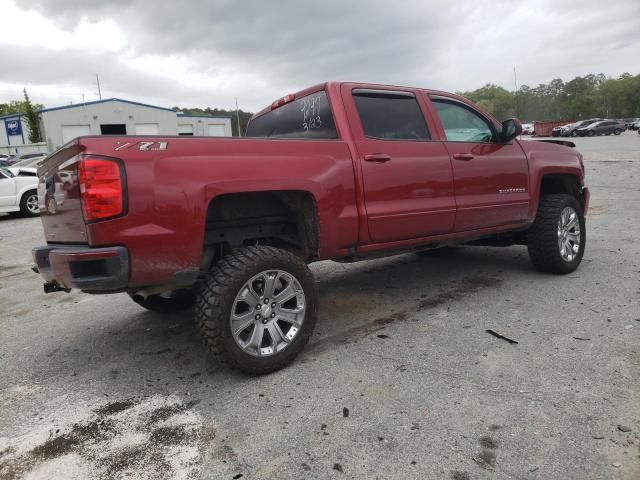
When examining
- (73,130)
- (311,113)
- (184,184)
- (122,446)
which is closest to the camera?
(122,446)

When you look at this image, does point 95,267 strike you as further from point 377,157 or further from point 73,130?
point 73,130

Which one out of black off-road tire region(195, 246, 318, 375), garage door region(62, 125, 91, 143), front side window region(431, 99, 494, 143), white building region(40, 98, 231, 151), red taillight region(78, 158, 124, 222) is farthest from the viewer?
garage door region(62, 125, 91, 143)

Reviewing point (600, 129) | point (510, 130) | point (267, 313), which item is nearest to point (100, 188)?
point (267, 313)

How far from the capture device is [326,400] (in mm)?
2561

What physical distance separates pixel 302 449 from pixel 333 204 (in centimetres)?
160

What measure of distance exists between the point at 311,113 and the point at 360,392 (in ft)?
7.13

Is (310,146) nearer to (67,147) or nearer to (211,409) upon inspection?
(67,147)

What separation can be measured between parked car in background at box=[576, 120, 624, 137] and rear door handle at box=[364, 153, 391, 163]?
4655 centimetres

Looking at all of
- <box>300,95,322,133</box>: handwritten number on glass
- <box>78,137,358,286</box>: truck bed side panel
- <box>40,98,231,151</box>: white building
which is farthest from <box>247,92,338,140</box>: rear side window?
<box>40,98,231,151</box>: white building

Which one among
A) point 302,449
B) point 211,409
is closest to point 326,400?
point 302,449

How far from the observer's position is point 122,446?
2246 millimetres

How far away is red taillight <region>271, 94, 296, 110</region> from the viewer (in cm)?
397

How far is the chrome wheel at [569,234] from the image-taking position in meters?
4.73

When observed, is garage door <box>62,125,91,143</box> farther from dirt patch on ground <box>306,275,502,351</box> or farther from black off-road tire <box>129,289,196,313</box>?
dirt patch on ground <box>306,275,502,351</box>
